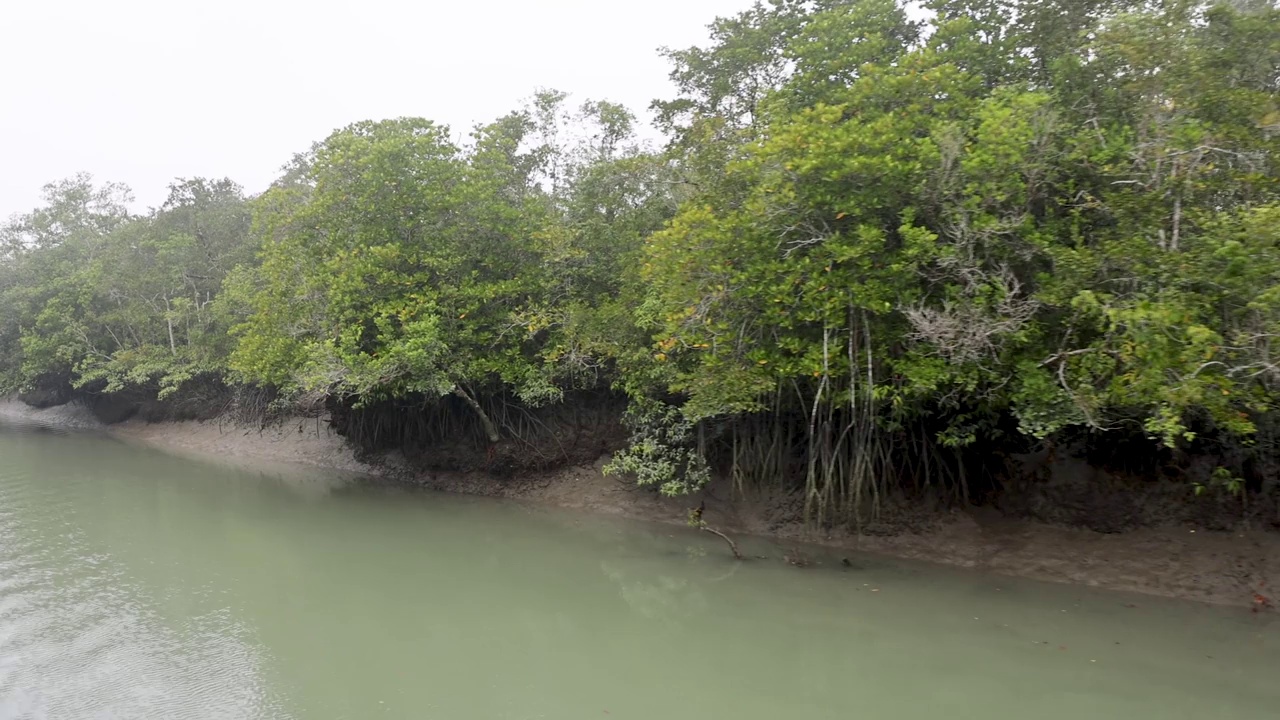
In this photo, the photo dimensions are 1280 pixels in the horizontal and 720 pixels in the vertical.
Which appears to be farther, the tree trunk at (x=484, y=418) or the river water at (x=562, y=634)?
the tree trunk at (x=484, y=418)

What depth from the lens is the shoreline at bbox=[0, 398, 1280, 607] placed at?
830 centimetres

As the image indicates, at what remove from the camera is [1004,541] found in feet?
31.2

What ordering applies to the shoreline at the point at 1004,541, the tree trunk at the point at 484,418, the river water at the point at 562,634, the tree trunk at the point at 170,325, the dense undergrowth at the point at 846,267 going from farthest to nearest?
1. the tree trunk at the point at 170,325
2. the tree trunk at the point at 484,418
3. the shoreline at the point at 1004,541
4. the dense undergrowth at the point at 846,267
5. the river water at the point at 562,634

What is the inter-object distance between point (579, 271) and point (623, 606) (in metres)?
6.05

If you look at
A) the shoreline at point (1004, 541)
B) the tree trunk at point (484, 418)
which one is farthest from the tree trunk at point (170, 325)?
the tree trunk at point (484, 418)

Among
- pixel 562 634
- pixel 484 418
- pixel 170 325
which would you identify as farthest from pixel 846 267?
pixel 170 325

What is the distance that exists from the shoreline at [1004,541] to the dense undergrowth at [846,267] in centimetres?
43

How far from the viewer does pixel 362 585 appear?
913 cm

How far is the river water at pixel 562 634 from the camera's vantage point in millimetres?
6188

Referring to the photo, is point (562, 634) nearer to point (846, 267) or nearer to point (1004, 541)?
point (846, 267)

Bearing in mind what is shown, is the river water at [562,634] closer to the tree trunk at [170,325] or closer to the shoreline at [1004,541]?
the shoreline at [1004,541]

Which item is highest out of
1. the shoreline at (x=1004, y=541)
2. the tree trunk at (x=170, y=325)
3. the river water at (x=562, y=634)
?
the tree trunk at (x=170, y=325)

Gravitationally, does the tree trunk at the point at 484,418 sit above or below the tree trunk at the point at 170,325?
below

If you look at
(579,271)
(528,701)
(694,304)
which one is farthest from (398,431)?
(528,701)
